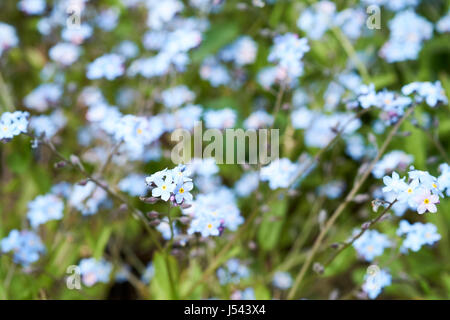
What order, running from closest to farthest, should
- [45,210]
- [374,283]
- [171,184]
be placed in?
1. [171,184]
2. [374,283]
3. [45,210]

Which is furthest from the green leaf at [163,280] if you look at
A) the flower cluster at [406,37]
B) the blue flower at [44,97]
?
the flower cluster at [406,37]

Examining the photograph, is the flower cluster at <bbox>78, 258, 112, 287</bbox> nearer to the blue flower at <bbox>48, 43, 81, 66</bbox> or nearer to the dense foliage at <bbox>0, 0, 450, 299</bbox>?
the dense foliage at <bbox>0, 0, 450, 299</bbox>

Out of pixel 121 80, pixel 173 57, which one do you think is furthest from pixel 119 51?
pixel 173 57

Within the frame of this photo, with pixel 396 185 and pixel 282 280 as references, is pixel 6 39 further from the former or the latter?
pixel 396 185

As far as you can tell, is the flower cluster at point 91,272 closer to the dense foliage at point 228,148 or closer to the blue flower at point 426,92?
the dense foliage at point 228,148

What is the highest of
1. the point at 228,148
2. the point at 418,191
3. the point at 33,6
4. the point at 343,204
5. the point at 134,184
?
the point at 33,6

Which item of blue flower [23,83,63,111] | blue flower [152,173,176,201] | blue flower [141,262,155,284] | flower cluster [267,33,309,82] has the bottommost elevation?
blue flower [152,173,176,201]

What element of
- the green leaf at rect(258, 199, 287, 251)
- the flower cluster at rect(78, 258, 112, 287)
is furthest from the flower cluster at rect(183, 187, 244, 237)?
the flower cluster at rect(78, 258, 112, 287)

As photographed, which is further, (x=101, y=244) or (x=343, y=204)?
(x=101, y=244)

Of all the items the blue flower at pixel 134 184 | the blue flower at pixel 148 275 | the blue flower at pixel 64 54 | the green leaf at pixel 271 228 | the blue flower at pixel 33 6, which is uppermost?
the blue flower at pixel 33 6

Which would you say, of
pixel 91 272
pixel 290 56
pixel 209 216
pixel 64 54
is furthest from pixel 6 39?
pixel 209 216

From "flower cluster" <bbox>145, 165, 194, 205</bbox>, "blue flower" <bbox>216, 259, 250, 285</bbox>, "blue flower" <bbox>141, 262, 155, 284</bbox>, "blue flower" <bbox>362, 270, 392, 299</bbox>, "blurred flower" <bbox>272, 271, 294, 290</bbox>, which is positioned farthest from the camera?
"blue flower" <bbox>141, 262, 155, 284</bbox>

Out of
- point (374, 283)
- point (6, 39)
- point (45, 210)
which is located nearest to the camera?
point (374, 283)
